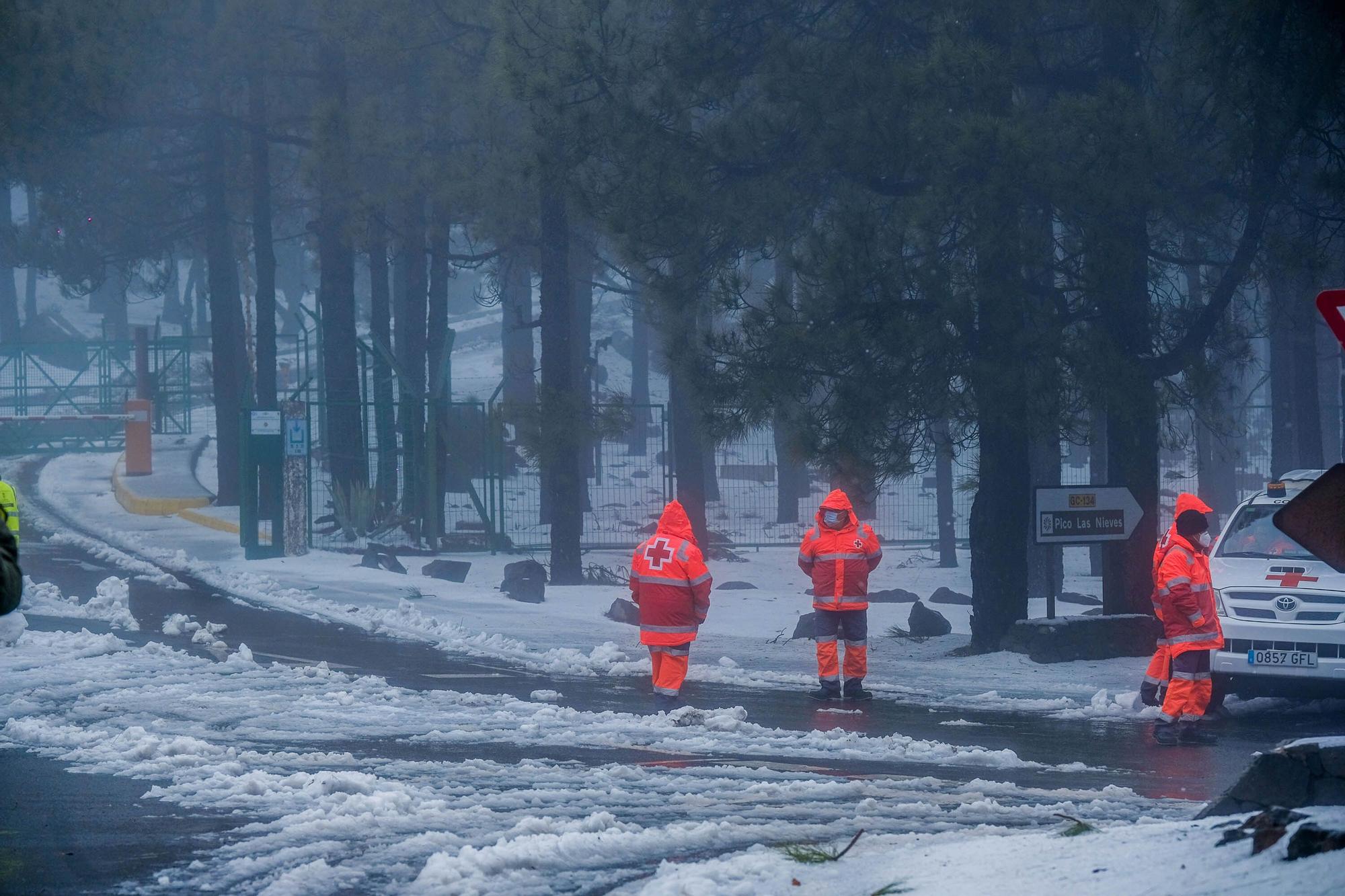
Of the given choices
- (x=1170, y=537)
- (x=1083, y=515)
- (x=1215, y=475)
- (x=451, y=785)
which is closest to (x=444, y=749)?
(x=451, y=785)

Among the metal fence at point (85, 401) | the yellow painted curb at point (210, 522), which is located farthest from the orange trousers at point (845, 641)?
the metal fence at point (85, 401)

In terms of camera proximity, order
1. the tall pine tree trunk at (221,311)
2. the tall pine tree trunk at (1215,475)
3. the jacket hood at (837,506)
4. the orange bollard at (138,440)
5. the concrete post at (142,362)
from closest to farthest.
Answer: the jacket hood at (837,506) < the tall pine tree trunk at (221,311) < the tall pine tree trunk at (1215,475) < the orange bollard at (138,440) < the concrete post at (142,362)

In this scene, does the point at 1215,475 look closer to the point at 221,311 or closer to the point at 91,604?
the point at 221,311

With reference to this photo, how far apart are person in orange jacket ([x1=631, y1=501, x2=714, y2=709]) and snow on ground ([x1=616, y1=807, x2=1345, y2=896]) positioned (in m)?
3.89

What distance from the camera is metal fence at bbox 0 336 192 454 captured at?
3712cm

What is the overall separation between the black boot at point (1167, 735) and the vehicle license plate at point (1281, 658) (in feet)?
3.58

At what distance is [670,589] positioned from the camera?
10.0 m

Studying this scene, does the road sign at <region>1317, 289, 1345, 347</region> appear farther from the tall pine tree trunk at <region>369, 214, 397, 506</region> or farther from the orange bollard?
the orange bollard

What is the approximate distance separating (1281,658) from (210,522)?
17850 mm

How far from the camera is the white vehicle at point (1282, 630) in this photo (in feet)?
32.1

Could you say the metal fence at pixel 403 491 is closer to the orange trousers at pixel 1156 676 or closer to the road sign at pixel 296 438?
the road sign at pixel 296 438

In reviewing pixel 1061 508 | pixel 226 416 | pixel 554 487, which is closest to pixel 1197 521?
pixel 1061 508

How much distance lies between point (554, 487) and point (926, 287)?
23.4 ft

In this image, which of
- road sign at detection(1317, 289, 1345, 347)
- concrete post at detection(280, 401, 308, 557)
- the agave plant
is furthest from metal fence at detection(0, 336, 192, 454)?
road sign at detection(1317, 289, 1345, 347)
